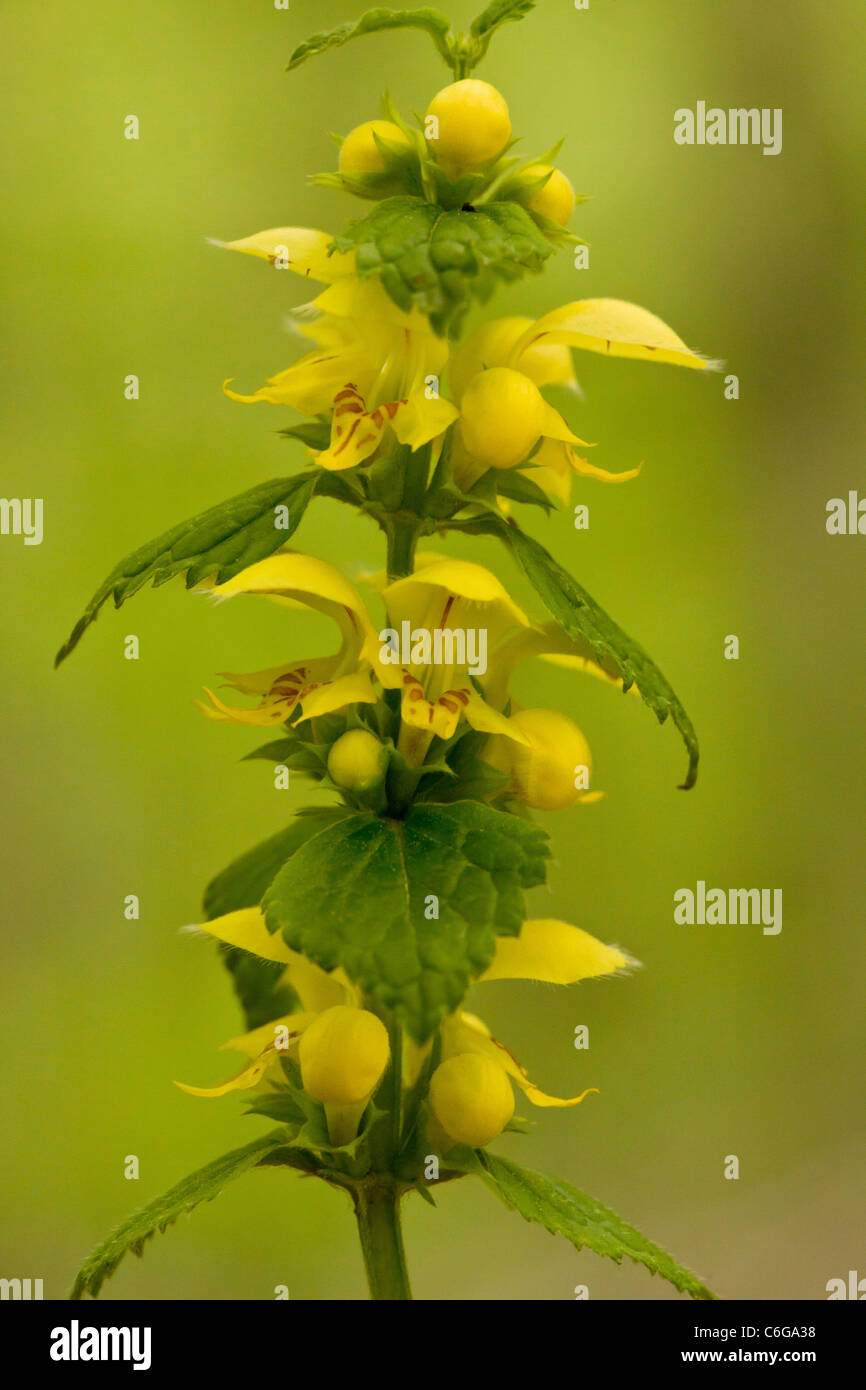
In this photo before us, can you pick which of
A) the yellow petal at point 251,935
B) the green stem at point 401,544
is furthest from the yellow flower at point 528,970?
the green stem at point 401,544

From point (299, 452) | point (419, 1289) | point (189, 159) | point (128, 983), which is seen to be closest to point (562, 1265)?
point (419, 1289)

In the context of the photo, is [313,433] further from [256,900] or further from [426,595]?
[256,900]

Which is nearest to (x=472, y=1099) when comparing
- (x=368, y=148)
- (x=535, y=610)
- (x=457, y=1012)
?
(x=457, y=1012)

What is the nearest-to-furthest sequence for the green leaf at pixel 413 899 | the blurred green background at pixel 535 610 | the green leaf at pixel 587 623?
the green leaf at pixel 413 899, the green leaf at pixel 587 623, the blurred green background at pixel 535 610

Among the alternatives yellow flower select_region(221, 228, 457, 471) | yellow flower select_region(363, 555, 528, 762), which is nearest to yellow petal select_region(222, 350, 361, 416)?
yellow flower select_region(221, 228, 457, 471)

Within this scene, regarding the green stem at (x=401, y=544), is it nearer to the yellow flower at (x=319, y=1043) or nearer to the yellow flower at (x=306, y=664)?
the yellow flower at (x=306, y=664)

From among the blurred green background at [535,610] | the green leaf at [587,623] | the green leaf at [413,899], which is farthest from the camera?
the blurred green background at [535,610]
